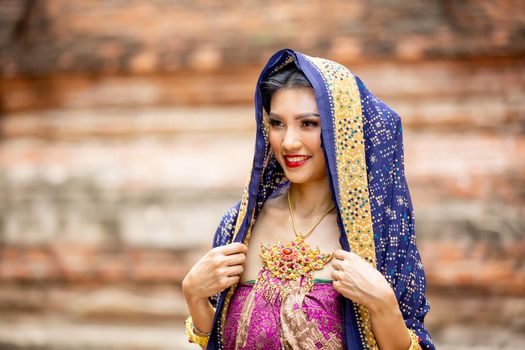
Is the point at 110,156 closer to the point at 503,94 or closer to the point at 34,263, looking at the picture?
the point at 34,263

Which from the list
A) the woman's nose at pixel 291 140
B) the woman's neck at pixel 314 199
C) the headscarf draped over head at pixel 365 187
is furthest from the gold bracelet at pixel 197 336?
the woman's nose at pixel 291 140

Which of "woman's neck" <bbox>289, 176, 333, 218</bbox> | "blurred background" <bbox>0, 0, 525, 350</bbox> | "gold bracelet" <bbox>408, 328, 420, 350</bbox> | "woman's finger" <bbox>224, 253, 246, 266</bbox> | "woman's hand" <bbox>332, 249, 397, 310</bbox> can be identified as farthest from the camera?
"blurred background" <bbox>0, 0, 525, 350</bbox>

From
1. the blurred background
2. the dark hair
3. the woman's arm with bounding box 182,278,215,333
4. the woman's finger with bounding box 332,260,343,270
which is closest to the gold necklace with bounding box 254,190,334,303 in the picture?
the woman's finger with bounding box 332,260,343,270

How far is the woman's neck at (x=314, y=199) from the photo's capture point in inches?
108

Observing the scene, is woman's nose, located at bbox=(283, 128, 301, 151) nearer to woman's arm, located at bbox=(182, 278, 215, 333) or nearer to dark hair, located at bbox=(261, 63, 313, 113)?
dark hair, located at bbox=(261, 63, 313, 113)

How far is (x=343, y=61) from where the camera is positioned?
5828 mm

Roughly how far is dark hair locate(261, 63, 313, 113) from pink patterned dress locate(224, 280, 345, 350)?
28.8 inches

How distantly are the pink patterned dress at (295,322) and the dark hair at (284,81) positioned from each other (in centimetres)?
73

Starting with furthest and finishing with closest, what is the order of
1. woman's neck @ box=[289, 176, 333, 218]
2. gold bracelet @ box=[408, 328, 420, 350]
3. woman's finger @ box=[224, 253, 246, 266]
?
woman's neck @ box=[289, 176, 333, 218] → woman's finger @ box=[224, 253, 246, 266] → gold bracelet @ box=[408, 328, 420, 350]

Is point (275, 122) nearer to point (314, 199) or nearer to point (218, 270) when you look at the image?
point (314, 199)

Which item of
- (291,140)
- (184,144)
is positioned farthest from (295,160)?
(184,144)

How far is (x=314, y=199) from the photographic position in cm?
276

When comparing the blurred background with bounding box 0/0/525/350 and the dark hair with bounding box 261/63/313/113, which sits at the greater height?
the blurred background with bounding box 0/0/525/350

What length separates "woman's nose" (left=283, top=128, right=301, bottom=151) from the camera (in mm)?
2570
